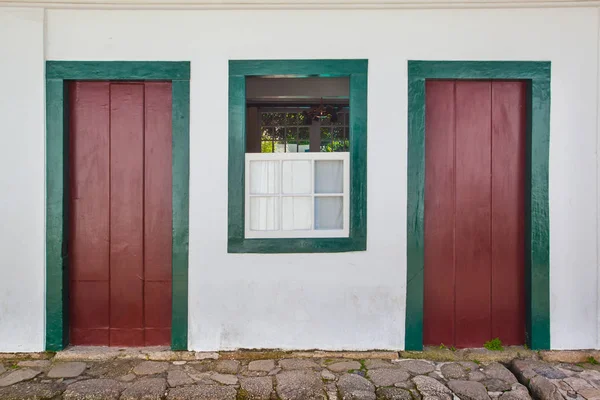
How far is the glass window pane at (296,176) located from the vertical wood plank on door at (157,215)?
1006 mm

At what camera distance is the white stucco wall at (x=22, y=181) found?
353cm

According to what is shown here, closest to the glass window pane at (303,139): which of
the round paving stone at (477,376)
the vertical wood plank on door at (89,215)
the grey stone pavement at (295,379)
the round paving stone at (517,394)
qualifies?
the vertical wood plank on door at (89,215)

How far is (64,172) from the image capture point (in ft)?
11.8

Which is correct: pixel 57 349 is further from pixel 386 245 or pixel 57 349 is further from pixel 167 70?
pixel 386 245

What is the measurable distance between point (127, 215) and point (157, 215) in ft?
0.86

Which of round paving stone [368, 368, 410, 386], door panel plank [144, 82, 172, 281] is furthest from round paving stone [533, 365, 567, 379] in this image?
door panel plank [144, 82, 172, 281]

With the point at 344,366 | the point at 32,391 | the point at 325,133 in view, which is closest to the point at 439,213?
the point at 344,366

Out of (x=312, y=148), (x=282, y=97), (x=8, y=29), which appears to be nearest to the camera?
(x=8, y=29)

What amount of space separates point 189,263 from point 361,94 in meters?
2.03

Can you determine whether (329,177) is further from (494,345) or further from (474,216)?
(494,345)

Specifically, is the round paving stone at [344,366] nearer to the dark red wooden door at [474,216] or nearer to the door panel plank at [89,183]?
the dark red wooden door at [474,216]

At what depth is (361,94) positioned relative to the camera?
359 centimetres

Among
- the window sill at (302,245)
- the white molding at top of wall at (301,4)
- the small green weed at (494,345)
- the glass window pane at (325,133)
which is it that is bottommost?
the small green weed at (494,345)

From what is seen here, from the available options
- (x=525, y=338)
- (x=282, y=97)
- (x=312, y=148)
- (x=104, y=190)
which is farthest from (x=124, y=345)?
(x=312, y=148)
